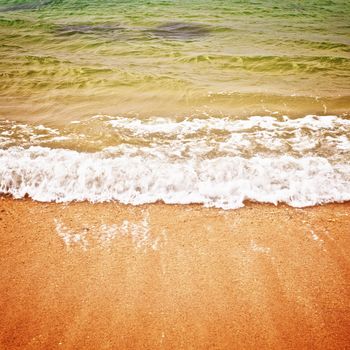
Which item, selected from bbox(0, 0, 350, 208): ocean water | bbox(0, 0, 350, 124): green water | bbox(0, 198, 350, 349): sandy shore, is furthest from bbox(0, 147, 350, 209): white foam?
bbox(0, 0, 350, 124): green water

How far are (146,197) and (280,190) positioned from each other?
1.76 metres

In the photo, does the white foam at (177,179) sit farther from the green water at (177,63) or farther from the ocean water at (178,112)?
the green water at (177,63)

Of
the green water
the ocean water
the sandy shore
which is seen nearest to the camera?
the sandy shore

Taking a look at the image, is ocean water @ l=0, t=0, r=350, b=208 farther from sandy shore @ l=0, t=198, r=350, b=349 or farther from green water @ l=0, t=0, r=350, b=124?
sandy shore @ l=0, t=198, r=350, b=349

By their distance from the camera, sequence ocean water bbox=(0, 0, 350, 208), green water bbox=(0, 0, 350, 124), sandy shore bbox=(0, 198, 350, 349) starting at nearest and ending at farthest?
1. sandy shore bbox=(0, 198, 350, 349)
2. ocean water bbox=(0, 0, 350, 208)
3. green water bbox=(0, 0, 350, 124)

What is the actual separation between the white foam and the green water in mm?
1952

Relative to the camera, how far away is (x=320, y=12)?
1541 centimetres

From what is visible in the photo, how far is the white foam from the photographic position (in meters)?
3.97

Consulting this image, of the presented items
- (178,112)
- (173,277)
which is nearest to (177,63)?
(178,112)

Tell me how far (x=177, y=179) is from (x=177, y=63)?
621cm

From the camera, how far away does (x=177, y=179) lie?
422cm

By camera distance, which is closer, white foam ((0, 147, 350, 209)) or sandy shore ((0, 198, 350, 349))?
sandy shore ((0, 198, 350, 349))

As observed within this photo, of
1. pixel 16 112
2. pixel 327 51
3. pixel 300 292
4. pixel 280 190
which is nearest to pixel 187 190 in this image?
pixel 280 190

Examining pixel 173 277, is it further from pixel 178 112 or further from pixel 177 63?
pixel 177 63
